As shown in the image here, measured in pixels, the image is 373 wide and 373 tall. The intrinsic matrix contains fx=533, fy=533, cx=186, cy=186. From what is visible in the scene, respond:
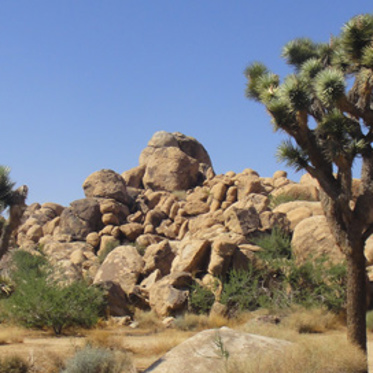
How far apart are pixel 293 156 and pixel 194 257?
31.9 ft

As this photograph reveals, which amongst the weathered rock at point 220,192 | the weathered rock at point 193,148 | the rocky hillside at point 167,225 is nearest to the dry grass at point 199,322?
the rocky hillside at point 167,225

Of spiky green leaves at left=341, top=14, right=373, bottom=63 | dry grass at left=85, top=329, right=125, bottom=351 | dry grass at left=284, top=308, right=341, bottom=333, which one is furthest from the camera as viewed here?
dry grass at left=284, top=308, right=341, bottom=333

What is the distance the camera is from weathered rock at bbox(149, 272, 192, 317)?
1844 cm

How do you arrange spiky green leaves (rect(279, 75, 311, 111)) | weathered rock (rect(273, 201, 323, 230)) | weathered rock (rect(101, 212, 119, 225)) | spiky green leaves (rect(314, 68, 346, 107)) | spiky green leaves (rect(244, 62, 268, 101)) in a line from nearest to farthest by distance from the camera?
spiky green leaves (rect(314, 68, 346, 107)), spiky green leaves (rect(279, 75, 311, 111)), spiky green leaves (rect(244, 62, 268, 101)), weathered rock (rect(273, 201, 323, 230)), weathered rock (rect(101, 212, 119, 225))

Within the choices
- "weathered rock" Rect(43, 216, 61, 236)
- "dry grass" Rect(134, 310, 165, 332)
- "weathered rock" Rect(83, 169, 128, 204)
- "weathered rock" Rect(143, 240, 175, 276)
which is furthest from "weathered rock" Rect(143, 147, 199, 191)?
"dry grass" Rect(134, 310, 165, 332)

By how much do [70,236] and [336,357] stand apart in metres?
27.4

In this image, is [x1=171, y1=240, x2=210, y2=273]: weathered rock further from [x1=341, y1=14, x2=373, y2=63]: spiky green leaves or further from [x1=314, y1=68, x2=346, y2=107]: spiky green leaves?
[x1=341, y1=14, x2=373, y2=63]: spiky green leaves

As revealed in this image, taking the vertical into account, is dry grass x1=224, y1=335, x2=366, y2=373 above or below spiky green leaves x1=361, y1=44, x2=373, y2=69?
below

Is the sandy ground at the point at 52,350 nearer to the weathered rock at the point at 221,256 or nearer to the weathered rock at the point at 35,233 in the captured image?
the weathered rock at the point at 221,256

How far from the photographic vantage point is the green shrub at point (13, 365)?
29.6 ft

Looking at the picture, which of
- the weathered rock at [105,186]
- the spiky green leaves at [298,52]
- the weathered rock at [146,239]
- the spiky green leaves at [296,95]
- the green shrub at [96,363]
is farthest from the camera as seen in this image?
the weathered rock at [105,186]

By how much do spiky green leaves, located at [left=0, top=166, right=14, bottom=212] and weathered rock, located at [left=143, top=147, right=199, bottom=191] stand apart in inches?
955

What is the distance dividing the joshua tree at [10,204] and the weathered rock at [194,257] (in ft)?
21.6

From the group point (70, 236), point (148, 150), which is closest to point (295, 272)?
point (70, 236)
